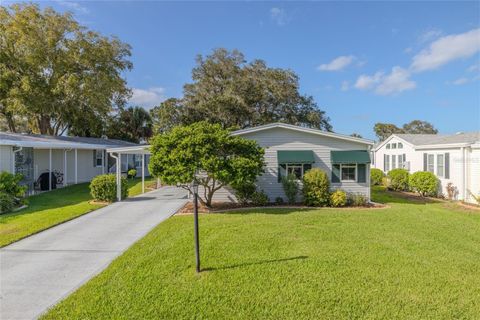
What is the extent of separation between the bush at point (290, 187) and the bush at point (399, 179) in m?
10.9

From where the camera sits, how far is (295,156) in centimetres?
1427

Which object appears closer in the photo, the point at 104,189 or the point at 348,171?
the point at 104,189

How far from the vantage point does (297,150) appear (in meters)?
14.6

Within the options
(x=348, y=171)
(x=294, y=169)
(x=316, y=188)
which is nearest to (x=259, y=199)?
(x=294, y=169)

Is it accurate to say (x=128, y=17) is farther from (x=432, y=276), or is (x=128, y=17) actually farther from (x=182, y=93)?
(x=432, y=276)

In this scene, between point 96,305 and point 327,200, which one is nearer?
point 96,305

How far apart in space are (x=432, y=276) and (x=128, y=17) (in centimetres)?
1806

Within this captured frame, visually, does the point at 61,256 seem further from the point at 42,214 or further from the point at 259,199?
the point at 259,199

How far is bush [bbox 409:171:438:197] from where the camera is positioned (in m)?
17.4

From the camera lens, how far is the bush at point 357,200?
1381 centimetres

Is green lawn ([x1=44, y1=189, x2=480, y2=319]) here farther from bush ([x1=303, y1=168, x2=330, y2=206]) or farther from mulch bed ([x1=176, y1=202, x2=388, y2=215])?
bush ([x1=303, y1=168, x2=330, y2=206])

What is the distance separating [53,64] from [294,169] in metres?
24.6

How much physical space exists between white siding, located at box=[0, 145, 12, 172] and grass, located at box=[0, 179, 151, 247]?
2016 millimetres

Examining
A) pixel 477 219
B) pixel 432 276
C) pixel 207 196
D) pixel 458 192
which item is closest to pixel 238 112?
pixel 207 196
